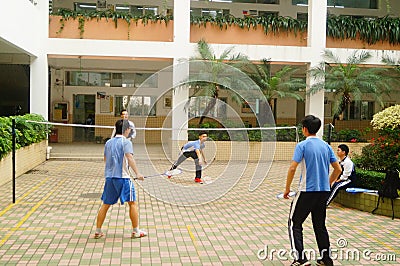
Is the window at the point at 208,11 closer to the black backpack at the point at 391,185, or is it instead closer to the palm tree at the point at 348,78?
the palm tree at the point at 348,78

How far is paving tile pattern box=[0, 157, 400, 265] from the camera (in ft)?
18.3

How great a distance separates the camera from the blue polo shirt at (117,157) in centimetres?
614

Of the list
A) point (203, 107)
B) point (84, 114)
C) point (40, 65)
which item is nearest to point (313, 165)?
point (203, 107)

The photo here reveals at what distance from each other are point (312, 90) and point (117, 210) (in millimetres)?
10826

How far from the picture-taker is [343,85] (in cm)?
1661

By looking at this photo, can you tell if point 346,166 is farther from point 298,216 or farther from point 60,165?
point 60,165

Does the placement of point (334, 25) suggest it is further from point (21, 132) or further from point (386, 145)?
point (21, 132)

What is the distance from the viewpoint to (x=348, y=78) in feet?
54.5

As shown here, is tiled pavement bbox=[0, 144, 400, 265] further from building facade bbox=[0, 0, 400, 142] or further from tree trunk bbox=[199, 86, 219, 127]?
tree trunk bbox=[199, 86, 219, 127]

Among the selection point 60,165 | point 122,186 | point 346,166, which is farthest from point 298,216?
point 60,165

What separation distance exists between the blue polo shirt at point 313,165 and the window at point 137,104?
13.2 metres

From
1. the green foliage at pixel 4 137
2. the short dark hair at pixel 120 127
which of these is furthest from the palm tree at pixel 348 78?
the short dark hair at pixel 120 127

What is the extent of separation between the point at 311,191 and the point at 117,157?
2666mm

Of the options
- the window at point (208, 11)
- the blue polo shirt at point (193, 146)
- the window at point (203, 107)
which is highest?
the window at point (208, 11)
